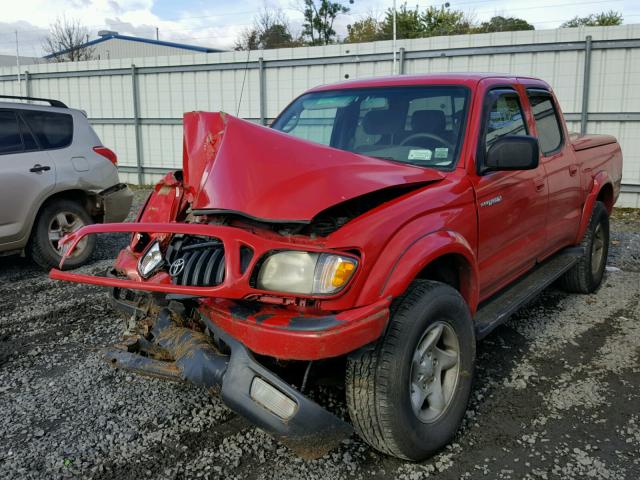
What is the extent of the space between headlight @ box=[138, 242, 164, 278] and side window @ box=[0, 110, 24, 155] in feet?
12.7

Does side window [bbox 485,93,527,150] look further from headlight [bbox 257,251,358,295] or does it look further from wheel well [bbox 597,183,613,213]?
wheel well [bbox 597,183,613,213]

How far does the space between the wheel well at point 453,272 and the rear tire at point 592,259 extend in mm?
2309

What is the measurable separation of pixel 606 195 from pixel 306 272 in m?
4.23

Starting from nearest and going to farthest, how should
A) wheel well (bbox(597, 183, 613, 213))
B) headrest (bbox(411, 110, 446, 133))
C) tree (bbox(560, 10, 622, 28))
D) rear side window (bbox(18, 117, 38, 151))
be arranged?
headrest (bbox(411, 110, 446, 133)), wheel well (bbox(597, 183, 613, 213)), rear side window (bbox(18, 117, 38, 151)), tree (bbox(560, 10, 622, 28))

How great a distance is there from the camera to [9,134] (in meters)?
5.98

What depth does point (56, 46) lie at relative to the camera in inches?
1309

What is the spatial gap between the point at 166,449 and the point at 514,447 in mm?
1746

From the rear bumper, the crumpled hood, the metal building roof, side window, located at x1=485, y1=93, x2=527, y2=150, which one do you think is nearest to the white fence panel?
the rear bumper

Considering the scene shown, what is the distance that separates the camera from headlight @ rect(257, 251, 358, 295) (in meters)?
2.28

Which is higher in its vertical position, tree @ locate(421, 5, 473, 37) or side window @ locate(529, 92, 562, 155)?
tree @ locate(421, 5, 473, 37)

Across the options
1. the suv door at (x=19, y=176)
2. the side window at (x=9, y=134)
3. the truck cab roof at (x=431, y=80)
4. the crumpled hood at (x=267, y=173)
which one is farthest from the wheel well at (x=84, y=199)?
the crumpled hood at (x=267, y=173)

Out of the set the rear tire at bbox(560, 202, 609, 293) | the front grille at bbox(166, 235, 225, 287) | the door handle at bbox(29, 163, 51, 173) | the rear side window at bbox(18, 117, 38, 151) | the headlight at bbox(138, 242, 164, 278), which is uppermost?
the rear side window at bbox(18, 117, 38, 151)

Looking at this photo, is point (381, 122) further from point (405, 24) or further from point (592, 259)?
point (405, 24)

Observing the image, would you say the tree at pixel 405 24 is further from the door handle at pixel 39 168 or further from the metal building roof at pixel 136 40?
the door handle at pixel 39 168
